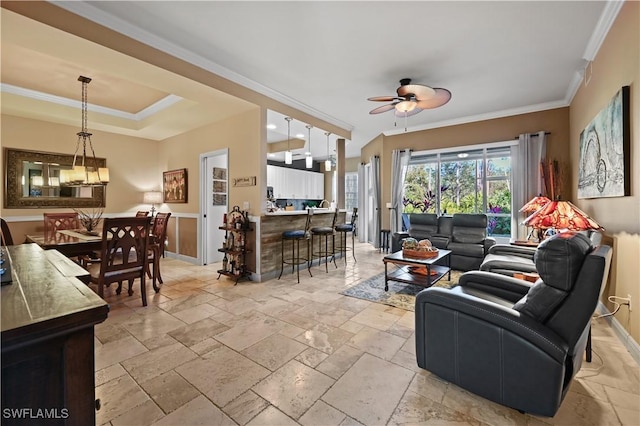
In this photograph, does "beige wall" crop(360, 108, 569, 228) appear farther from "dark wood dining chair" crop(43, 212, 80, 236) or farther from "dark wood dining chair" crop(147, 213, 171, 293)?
"dark wood dining chair" crop(43, 212, 80, 236)

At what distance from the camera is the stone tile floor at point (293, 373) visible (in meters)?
1.61

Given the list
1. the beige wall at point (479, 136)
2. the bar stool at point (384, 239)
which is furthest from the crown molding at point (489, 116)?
the bar stool at point (384, 239)

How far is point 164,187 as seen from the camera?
6.31 meters

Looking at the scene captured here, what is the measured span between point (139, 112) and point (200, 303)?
4.20 m

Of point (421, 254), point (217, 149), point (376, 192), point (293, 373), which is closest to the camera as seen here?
point (293, 373)

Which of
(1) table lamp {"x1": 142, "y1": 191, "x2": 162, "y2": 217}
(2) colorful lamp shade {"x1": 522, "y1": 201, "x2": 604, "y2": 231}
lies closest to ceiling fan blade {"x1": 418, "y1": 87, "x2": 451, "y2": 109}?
(2) colorful lamp shade {"x1": 522, "y1": 201, "x2": 604, "y2": 231}

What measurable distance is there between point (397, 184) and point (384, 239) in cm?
140

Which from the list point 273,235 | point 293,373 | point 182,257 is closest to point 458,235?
point 273,235

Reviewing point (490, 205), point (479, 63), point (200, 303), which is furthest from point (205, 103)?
point (490, 205)

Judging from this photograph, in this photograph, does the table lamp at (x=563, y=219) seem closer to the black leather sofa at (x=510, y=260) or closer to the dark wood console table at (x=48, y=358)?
the black leather sofa at (x=510, y=260)

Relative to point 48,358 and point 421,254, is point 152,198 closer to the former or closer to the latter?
point 421,254

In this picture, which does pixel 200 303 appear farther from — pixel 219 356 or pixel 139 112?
pixel 139 112

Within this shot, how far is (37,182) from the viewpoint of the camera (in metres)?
4.98

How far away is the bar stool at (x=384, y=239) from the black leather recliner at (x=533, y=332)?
5247mm
